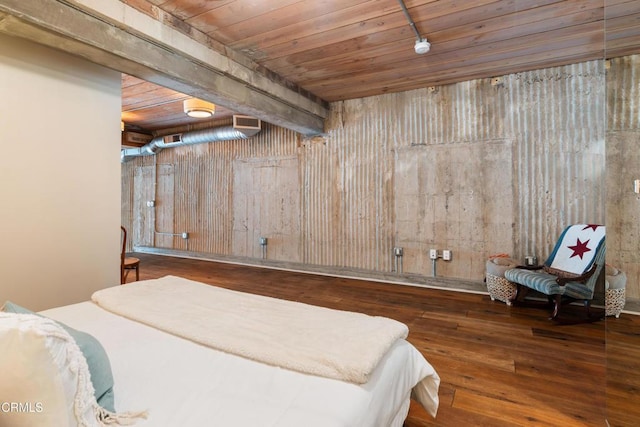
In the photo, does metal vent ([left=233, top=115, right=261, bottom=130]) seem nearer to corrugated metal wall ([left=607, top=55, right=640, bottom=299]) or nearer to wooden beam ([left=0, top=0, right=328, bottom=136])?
wooden beam ([left=0, top=0, right=328, bottom=136])

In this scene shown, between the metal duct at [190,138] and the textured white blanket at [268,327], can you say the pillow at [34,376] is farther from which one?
the metal duct at [190,138]

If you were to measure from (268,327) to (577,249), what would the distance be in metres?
3.69

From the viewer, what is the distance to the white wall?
2377 millimetres

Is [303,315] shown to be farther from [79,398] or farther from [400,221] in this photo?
[400,221]

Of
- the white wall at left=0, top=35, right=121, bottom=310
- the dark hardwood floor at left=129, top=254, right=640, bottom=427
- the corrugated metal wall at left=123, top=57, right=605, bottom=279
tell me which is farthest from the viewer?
the corrugated metal wall at left=123, top=57, right=605, bottom=279

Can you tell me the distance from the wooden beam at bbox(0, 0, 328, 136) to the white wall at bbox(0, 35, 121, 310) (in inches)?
19.9

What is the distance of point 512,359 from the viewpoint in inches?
90.9

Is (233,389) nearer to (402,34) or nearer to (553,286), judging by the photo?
(402,34)

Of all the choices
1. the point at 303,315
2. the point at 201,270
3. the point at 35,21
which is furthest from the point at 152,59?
the point at 201,270

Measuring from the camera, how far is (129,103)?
5.29m

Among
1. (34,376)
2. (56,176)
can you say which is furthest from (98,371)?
(56,176)

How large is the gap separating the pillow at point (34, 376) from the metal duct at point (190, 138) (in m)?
5.31

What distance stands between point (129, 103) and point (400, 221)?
5.11 meters

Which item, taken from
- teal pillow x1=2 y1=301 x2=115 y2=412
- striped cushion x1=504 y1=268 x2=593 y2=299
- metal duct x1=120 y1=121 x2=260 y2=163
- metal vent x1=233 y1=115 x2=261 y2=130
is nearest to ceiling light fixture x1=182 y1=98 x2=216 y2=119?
metal vent x1=233 y1=115 x2=261 y2=130
